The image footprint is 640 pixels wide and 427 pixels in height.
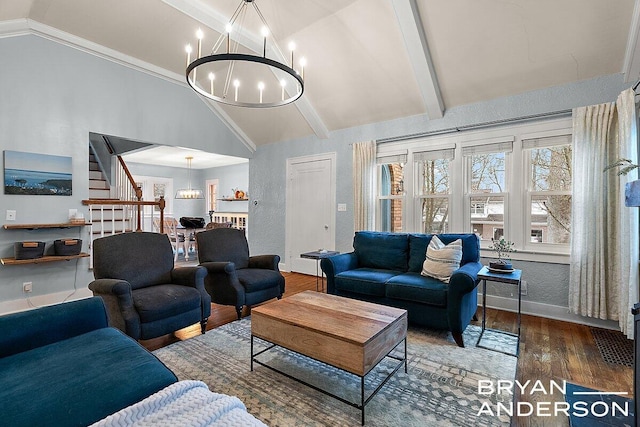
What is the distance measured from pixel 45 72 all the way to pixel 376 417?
495 cm

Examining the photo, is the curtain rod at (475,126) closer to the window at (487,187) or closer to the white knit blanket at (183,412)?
the window at (487,187)

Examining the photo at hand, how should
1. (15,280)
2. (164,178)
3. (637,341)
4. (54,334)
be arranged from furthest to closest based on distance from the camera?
(164,178), (15,280), (54,334), (637,341)

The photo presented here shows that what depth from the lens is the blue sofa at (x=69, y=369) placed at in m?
1.10

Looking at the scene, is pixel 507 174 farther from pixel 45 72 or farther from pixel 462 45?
pixel 45 72

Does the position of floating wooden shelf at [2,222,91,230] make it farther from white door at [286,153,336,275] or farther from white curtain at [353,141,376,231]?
white curtain at [353,141,376,231]

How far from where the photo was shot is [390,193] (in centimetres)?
477

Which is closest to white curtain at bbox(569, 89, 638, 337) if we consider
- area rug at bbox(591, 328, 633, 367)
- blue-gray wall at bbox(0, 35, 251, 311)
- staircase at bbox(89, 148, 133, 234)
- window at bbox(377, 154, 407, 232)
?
area rug at bbox(591, 328, 633, 367)

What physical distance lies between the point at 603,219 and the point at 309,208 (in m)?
3.87

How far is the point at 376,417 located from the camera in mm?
1745

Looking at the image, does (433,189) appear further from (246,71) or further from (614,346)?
(246,71)

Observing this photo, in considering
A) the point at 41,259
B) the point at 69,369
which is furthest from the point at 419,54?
the point at 41,259

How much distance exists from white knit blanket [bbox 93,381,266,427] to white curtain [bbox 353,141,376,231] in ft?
12.4

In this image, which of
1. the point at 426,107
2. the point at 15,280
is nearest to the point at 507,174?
the point at 426,107

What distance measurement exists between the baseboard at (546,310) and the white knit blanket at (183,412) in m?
3.61
